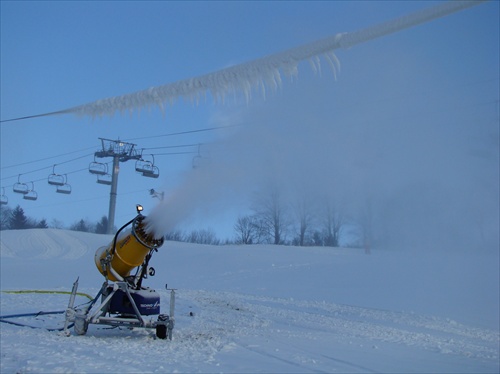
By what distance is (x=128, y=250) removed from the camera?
10109mm

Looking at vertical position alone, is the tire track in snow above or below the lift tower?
below

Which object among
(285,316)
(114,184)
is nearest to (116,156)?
(114,184)

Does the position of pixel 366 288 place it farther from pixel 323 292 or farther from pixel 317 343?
pixel 317 343

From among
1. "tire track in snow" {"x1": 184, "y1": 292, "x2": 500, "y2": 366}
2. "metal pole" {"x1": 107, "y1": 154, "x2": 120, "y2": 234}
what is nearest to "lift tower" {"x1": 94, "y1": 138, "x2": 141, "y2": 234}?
"metal pole" {"x1": 107, "y1": 154, "x2": 120, "y2": 234}

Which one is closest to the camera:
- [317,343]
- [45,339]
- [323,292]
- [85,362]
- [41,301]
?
[85,362]

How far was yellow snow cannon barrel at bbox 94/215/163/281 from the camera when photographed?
9.95 metres

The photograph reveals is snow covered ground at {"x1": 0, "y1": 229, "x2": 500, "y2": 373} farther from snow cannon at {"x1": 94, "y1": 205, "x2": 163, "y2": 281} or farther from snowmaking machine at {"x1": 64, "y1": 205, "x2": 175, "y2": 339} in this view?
snow cannon at {"x1": 94, "y1": 205, "x2": 163, "y2": 281}

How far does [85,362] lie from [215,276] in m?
21.4

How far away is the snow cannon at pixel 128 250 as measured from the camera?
995cm

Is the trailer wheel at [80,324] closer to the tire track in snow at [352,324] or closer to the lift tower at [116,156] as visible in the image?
the tire track in snow at [352,324]

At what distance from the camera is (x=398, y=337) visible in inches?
479

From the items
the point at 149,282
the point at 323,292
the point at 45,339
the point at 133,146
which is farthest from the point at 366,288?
the point at 133,146

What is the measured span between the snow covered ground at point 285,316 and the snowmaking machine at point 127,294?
32cm

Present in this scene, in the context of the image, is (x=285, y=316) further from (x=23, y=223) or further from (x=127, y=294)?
(x=23, y=223)
